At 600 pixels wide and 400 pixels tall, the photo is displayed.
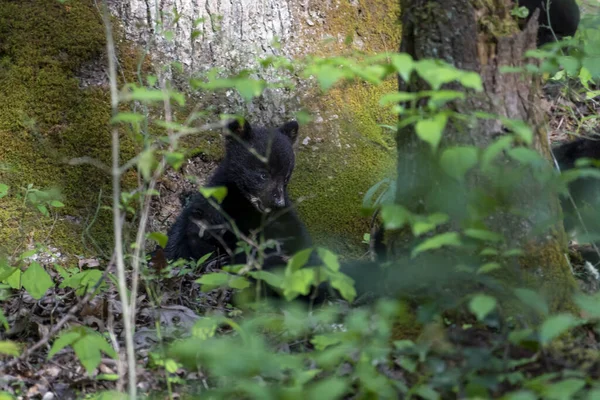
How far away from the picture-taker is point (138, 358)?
13.0 ft

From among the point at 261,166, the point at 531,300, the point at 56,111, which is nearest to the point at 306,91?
the point at 261,166

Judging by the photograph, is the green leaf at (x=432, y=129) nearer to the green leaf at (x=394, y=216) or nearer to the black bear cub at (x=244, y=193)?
the green leaf at (x=394, y=216)

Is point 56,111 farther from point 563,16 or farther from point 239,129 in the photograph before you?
point 563,16

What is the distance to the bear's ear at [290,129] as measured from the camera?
702 cm

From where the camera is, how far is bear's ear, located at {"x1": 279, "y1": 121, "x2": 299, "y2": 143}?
7.02 meters

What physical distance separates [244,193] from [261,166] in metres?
0.32

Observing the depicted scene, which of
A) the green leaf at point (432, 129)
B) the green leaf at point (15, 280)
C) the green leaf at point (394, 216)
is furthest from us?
the green leaf at point (15, 280)

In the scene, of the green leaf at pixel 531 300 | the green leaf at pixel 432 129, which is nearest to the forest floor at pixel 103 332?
the green leaf at pixel 531 300

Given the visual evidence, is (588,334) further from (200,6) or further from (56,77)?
(56,77)

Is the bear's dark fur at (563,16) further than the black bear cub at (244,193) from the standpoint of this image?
No

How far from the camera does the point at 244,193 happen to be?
6977 millimetres

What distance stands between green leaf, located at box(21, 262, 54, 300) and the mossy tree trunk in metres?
2.15

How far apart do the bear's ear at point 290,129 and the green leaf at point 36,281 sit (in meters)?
3.41

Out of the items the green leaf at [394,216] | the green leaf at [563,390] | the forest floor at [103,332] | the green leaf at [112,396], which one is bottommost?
the forest floor at [103,332]
